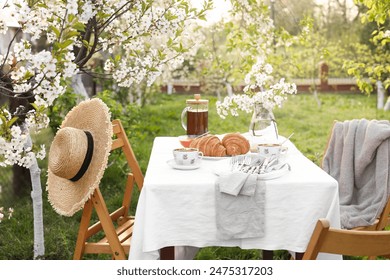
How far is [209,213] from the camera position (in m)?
2.30

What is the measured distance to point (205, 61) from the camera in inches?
453

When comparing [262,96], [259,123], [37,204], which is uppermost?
[262,96]

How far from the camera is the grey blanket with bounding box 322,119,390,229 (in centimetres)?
304

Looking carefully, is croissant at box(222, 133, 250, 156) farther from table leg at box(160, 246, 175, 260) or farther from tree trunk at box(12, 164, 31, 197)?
tree trunk at box(12, 164, 31, 197)

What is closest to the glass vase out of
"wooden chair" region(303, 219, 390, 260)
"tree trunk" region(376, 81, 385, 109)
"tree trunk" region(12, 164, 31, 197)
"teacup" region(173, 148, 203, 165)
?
"teacup" region(173, 148, 203, 165)

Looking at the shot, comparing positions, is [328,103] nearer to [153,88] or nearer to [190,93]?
[190,93]

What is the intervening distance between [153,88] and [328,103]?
434 centimetres

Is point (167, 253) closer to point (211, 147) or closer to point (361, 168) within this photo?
point (211, 147)

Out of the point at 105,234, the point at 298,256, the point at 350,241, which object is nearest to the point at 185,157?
the point at 105,234

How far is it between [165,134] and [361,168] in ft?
17.3

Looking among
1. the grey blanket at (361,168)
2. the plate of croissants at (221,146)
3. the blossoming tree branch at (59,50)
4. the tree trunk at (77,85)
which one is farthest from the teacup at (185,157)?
the tree trunk at (77,85)

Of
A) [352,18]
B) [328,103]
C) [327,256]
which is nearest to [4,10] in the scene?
[327,256]

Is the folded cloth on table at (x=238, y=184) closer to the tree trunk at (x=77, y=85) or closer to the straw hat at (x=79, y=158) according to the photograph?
the straw hat at (x=79, y=158)

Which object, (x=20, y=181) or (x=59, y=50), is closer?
(x=59, y=50)
